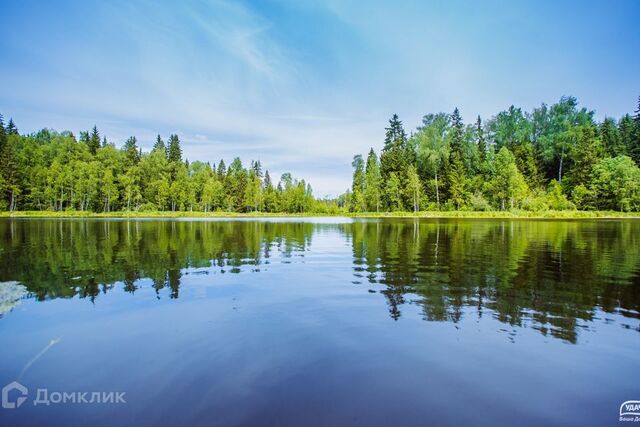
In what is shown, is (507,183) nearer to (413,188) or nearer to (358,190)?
(413,188)

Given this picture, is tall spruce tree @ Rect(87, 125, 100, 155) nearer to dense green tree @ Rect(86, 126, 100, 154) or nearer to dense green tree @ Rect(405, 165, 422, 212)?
dense green tree @ Rect(86, 126, 100, 154)

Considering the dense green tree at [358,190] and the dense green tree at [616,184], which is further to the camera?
the dense green tree at [358,190]

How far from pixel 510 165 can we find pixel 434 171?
1977cm

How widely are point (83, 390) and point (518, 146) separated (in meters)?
112

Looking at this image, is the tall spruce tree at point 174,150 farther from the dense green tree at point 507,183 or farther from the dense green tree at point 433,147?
the dense green tree at point 507,183

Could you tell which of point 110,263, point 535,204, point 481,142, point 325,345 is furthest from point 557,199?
point 325,345

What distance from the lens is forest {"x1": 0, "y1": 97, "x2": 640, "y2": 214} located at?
84.4m

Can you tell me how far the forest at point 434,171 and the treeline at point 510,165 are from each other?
0.28m

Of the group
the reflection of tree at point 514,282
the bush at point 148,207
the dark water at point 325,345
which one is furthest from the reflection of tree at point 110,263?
the bush at point 148,207

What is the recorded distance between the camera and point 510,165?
8394 centimetres

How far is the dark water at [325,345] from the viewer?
5.22 metres

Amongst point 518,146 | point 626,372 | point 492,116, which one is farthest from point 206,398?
point 492,116

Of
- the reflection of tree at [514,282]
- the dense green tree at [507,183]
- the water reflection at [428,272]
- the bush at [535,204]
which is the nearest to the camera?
the reflection of tree at [514,282]

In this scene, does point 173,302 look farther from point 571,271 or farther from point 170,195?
point 170,195
